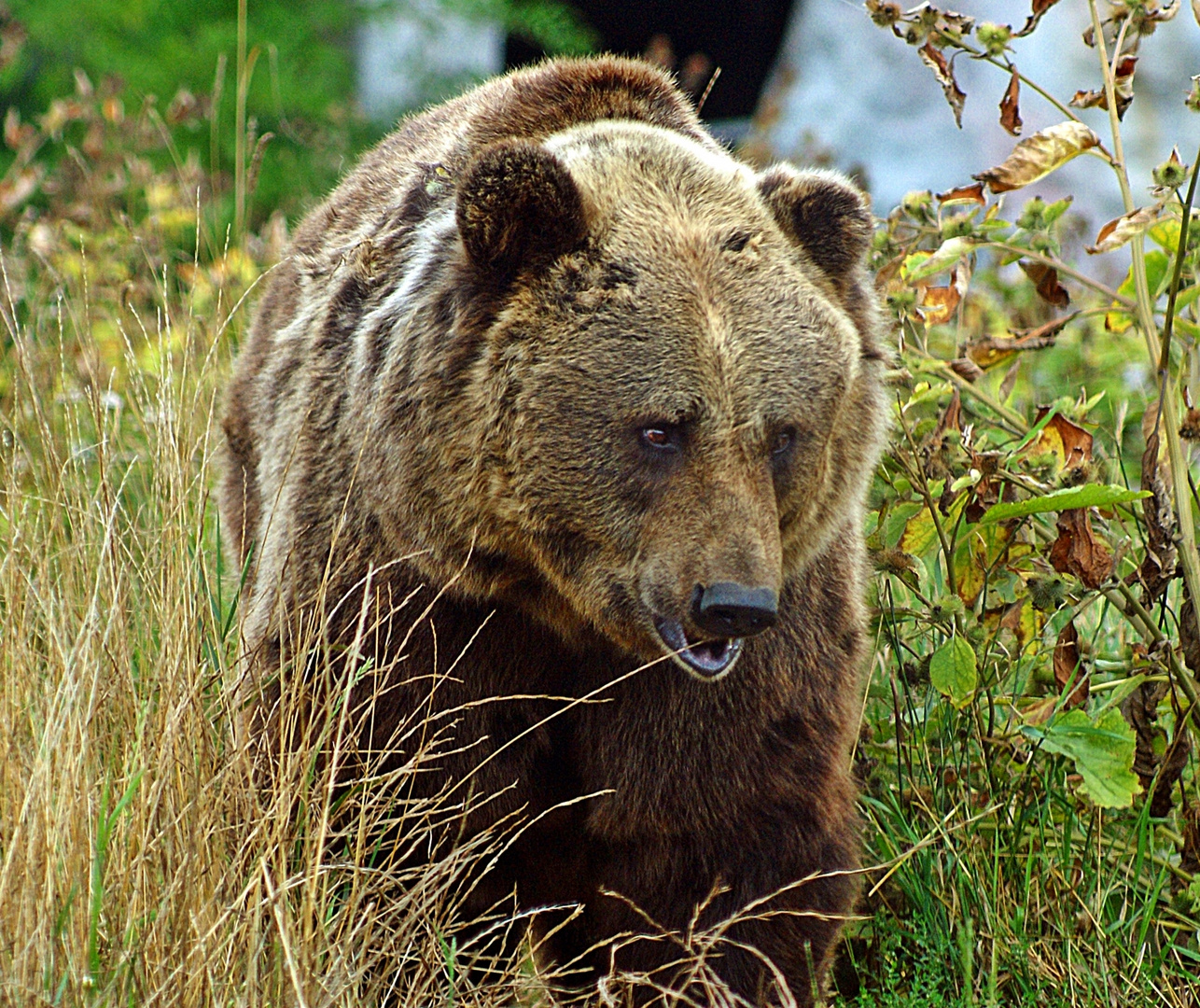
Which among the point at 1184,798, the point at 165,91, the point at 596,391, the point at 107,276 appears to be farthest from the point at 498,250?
the point at 165,91

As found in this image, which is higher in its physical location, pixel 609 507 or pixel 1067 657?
pixel 609 507

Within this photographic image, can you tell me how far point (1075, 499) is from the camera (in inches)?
129

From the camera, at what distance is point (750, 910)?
3504 mm

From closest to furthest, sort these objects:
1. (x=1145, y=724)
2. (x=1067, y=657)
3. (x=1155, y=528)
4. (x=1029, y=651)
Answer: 1. (x=1155, y=528)
2. (x=1067, y=657)
3. (x=1145, y=724)
4. (x=1029, y=651)

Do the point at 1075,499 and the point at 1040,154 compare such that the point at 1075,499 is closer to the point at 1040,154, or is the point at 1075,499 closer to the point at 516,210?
the point at 1040,154

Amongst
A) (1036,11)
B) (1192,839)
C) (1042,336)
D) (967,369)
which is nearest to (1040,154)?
(1036,11)

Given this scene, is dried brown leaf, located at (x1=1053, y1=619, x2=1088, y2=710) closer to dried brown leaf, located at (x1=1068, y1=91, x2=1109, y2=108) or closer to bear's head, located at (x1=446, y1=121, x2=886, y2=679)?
bear's head, located at (x1=446, y1=121, x2=886, y2=679)

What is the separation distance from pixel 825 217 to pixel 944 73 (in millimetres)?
442

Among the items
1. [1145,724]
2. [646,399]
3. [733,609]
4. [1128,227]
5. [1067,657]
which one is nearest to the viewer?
[733,609]

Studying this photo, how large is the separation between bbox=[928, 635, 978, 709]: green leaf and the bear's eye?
92 centimetres

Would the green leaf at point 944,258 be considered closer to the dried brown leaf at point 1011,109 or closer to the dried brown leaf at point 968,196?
the dried brown leaf at point 968,196

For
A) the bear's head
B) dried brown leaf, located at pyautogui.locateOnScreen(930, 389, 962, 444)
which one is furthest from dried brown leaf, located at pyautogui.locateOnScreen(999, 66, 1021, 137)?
dried brown leaf, located at pyautogui.locateOnScreen(930, 389, 962, 444)

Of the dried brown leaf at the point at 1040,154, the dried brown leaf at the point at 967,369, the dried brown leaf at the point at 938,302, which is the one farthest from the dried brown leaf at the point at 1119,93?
the dried brown leaf at the point at 967,369

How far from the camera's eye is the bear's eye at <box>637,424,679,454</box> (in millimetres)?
3074
